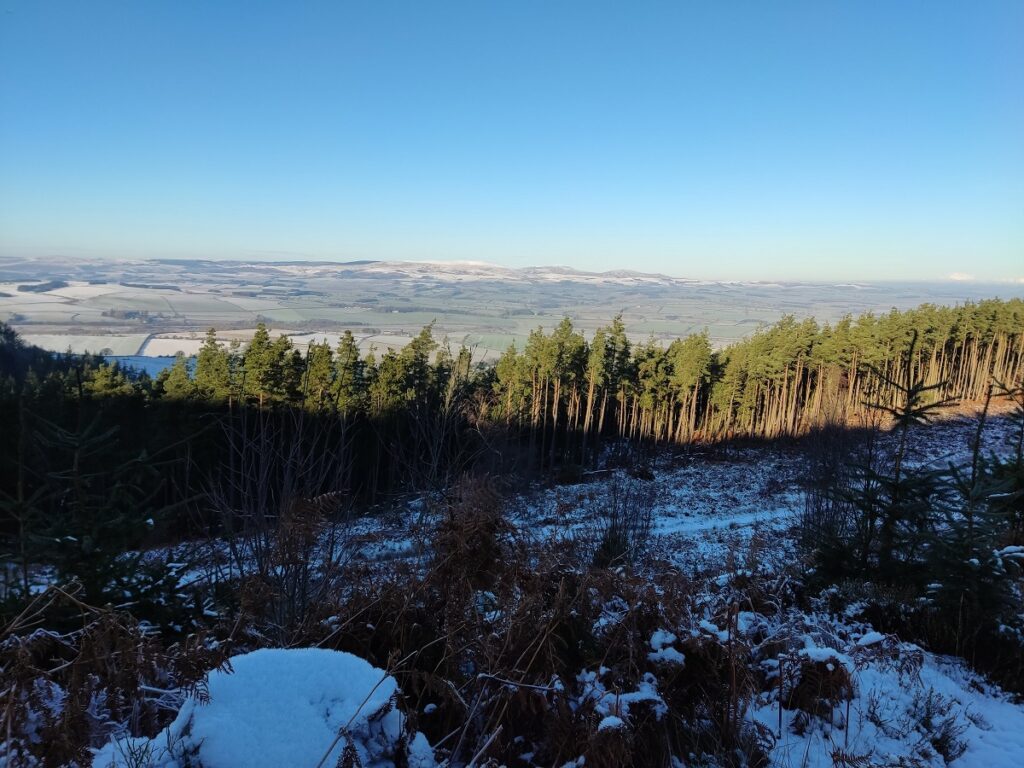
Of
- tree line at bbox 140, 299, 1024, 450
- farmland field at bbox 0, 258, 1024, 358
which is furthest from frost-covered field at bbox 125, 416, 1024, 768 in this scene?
tree line at bbox 140, 299, 1024, 450

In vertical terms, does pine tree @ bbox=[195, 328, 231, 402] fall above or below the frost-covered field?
below

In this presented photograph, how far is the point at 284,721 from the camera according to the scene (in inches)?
75.4

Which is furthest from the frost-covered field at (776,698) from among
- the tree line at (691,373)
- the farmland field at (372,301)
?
the tree line at (691,373)

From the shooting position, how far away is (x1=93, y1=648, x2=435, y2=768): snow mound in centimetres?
183

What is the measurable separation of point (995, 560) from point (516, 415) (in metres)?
24.4

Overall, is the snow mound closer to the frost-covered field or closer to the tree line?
the frost-covered field

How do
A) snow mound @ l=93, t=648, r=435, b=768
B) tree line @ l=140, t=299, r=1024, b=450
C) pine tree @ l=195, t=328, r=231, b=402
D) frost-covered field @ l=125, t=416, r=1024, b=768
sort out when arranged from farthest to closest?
tree line @ l=140, t=299, r=1024, b=450 < pine tree @ l=195, t=328, r=231, b=402 < frost-covered field @ l=125, t=416, r=1024, b=768 < snow mound @ l=93, t=648, r=435, b=768

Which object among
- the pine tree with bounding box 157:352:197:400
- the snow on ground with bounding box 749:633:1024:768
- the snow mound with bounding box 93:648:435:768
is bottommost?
the pine tree with bounding box 157:352:197:400

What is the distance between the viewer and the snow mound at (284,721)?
6.00ft

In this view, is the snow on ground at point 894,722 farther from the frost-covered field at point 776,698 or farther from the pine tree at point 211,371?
the pine tree at point 211,371

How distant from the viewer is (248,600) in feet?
10.1

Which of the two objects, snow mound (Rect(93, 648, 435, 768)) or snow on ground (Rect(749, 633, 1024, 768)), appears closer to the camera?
snow mound (Rect(93, 648, 435, 768))

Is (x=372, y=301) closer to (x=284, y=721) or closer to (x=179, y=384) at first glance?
(x=179, y=384)

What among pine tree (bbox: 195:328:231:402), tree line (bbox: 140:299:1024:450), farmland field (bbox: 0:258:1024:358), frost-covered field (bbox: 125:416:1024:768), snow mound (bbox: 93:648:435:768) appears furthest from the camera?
farmland field (bbox: 0:258:1024:358)
